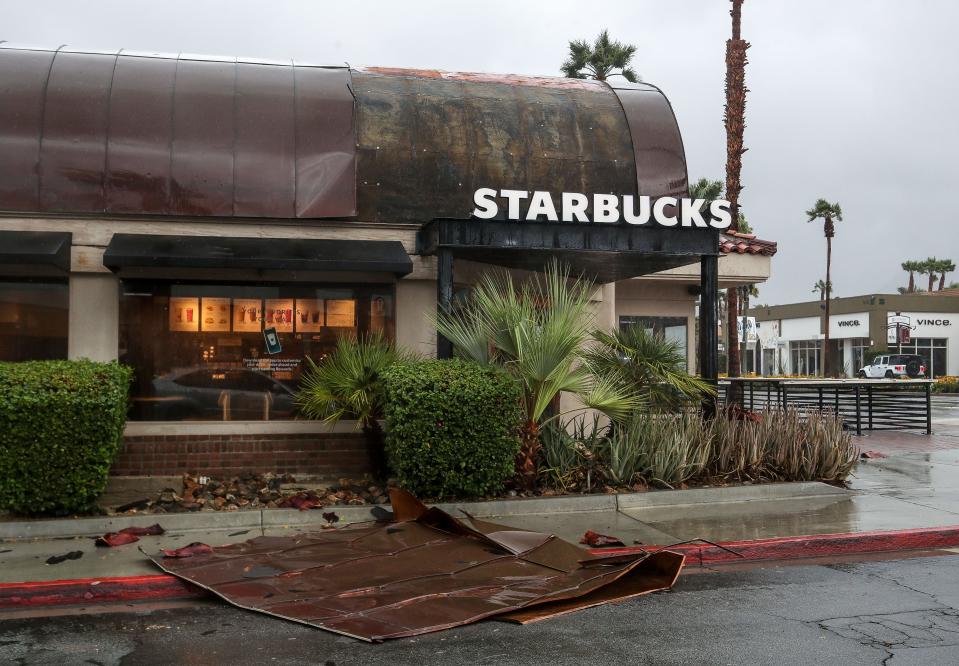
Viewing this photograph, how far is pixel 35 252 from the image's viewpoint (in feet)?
33.9

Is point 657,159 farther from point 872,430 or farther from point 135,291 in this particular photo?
point 872,430

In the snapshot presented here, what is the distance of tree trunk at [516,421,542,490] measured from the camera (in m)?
10.1

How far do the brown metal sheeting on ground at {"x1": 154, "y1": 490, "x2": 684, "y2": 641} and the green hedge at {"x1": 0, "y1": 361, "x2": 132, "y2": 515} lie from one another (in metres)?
1.84

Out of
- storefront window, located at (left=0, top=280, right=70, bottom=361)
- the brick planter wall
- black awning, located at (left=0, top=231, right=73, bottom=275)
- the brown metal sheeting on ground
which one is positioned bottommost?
the brown metal sheeting on ground

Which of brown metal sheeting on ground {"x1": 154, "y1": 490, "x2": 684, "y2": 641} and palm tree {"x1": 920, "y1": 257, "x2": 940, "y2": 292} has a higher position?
palm tree {"x1": 920, "y1": 257, "x2": 940, "y2": 292}

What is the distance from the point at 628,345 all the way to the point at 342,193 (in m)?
4.45

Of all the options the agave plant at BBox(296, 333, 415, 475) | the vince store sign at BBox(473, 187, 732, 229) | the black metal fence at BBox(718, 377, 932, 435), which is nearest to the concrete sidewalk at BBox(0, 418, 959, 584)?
the agave plant at BBox(296, 333, 415, 475)

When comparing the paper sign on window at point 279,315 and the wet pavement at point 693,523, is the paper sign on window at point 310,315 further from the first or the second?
the wet pavement at point 693,523

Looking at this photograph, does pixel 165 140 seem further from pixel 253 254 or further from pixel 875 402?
pixel 875 402

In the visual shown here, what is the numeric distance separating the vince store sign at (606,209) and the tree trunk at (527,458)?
2.79m

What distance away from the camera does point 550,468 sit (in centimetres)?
1039

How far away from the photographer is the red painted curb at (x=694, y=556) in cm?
668

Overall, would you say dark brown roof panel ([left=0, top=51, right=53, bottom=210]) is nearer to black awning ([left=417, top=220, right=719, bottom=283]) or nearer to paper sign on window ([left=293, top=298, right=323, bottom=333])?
paper sign on window ([left=293, top=298, right=323, bottom=333])

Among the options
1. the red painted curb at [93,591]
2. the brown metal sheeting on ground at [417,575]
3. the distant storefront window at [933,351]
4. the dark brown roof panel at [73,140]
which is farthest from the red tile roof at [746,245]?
the distant storefront window at [933,351]
